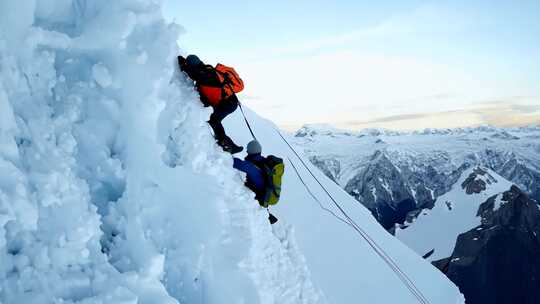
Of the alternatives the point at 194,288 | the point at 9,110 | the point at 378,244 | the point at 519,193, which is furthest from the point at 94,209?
the point at 519,193

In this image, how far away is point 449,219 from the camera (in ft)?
389

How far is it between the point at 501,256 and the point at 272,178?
114850mm

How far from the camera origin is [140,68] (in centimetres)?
479

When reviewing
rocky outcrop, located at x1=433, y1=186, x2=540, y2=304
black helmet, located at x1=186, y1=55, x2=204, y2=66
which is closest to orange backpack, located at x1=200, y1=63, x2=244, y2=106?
black helmet, located at x1=186, y1=55, x2=204, y2=66

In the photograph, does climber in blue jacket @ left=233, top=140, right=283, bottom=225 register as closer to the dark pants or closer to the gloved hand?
the dark pants

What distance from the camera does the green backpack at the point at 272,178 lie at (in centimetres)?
754

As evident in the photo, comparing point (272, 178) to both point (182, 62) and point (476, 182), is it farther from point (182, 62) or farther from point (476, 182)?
point (476, 182)

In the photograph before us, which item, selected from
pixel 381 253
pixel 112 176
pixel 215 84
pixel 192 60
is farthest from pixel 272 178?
pixel 381 253

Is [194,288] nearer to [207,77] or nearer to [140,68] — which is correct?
[140,68]

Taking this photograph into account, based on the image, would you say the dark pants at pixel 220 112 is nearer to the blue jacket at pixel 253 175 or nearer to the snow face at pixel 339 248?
the blue jacket at pixel 253 175

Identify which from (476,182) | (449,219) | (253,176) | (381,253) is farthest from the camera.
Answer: (476,182)

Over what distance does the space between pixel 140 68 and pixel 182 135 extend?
1037 mm

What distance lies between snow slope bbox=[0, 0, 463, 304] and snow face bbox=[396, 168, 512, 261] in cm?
11056

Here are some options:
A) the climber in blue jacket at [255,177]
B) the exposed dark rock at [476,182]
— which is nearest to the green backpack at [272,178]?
the climber in blue jacket at [255,177]
